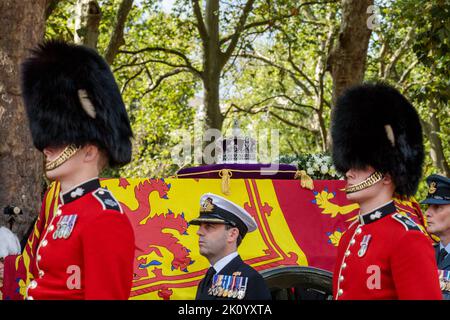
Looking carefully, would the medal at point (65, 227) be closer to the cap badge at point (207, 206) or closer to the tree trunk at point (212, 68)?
the cap badge at point (207, 206)

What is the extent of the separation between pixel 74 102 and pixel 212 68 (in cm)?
1313

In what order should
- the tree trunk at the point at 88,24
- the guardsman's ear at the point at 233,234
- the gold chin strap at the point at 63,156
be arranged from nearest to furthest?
the gold chin strap at the point at 63,156 → the guardsman's ear at the point at 233,234 → the tree trunk at the point at 88,24

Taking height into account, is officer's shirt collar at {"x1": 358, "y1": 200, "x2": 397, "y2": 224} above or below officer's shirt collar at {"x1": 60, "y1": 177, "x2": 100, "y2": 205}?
below

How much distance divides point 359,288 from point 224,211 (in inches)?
53.8

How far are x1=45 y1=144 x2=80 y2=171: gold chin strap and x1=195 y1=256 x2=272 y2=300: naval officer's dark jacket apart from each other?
4.88ft

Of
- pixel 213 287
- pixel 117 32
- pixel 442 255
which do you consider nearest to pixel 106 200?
pixel 213 287

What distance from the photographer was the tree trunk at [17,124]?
577 centimetres

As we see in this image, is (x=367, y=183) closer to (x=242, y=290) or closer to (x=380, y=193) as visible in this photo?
(x=380, y=193)

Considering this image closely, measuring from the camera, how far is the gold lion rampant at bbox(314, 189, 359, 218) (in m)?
5.92

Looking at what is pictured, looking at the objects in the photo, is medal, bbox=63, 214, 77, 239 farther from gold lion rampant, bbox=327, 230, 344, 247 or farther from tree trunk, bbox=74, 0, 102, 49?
tree trunk, bbox=74, 0, 102, 49

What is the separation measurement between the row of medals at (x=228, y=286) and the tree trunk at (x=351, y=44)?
576 centimetres

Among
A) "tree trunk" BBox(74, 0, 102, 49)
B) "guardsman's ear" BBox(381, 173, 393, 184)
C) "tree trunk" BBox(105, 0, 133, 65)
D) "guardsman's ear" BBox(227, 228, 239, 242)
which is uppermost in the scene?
"tree trunk" BBox(105, 0, 133, 65)

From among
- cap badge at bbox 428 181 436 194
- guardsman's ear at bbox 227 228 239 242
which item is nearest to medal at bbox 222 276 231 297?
guardsman's ear at bbox 227 228 239 242

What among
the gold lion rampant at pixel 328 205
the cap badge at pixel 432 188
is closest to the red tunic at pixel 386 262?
the gold lion rampant at pixel 328 205
